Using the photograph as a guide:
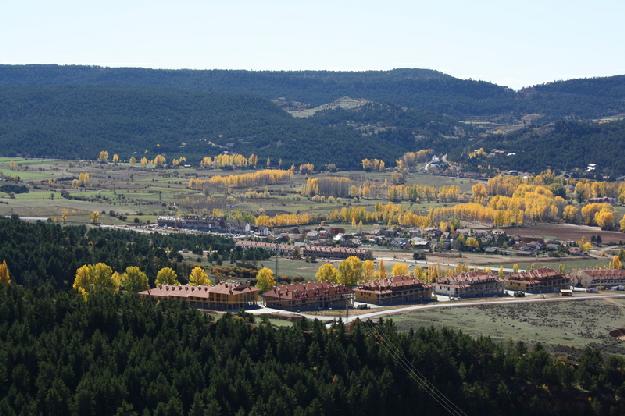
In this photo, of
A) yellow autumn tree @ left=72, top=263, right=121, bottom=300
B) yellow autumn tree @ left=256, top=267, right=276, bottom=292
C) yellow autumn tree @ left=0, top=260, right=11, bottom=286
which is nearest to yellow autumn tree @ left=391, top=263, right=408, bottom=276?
yellow autumn tree @ left=256, top=267, right=276, bottom=292

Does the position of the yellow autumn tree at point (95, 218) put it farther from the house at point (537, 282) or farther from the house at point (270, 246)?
the house at point (537, 282)

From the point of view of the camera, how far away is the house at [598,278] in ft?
349

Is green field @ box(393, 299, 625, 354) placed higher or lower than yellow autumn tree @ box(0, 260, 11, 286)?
lower

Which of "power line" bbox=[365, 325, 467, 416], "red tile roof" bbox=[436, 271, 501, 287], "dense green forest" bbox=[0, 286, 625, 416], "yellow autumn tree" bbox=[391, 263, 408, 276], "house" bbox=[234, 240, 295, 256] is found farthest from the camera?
"house" bbox=[234, 240, 295, 256]

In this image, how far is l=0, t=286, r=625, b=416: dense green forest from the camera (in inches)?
2409

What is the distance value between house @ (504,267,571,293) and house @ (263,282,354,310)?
1806cm

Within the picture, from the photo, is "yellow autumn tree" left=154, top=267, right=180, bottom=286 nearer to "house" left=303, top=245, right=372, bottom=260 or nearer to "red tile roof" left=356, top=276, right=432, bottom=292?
"red tile roof" left=356, top=276, right=432, bottom=292

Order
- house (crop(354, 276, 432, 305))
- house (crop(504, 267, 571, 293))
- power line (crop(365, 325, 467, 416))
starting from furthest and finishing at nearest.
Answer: house (crop(504, 267, 571, 293)) → house (crop(354, 276, 432, 305)) → power line (crop(365, 325, 467, 416))

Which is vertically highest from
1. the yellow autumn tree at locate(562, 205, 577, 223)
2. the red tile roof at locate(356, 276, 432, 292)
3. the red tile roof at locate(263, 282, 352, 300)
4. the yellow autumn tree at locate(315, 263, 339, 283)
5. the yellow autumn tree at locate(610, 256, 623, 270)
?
the red tile roof at locate(263, 282, 352, 300)

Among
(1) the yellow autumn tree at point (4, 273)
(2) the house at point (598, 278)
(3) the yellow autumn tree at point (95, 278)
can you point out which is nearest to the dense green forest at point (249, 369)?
(1) the yellow autumn tree at point (4, 273)

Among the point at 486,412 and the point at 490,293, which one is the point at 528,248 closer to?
the point at 490,293

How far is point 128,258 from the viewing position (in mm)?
101188

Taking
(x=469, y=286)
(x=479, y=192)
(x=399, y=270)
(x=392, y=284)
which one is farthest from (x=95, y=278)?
(x=479, y=192)

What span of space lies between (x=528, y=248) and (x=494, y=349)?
2576 inches
